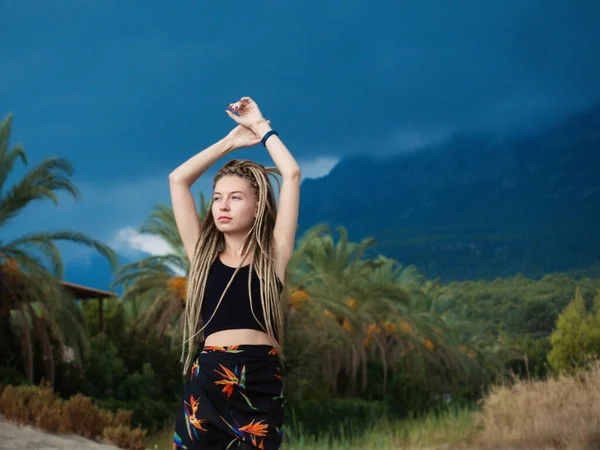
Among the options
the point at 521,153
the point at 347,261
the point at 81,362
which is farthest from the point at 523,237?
the point at 81,362

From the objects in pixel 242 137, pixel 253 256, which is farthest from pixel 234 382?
pixel 242 137

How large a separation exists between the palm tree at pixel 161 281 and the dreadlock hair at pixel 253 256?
14.9 metres

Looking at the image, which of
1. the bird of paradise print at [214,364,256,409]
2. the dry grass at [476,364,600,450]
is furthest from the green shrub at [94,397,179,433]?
the bird of paradise print at [214,364,256,409]

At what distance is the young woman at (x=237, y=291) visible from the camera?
2.75 m

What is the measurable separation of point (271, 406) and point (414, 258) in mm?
92056

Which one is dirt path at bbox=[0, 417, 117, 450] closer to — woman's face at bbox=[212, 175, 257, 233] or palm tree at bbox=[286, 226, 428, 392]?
woman's face at bbox=[212, 175, 257, 233]

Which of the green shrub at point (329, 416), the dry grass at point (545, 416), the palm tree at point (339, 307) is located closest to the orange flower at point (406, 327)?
the palm tree at point (339, 307)

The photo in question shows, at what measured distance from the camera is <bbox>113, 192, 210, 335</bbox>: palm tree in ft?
59.6

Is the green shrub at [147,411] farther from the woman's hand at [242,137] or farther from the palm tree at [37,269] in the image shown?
the woman's hand at [242,137]

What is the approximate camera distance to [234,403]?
8.99 feet

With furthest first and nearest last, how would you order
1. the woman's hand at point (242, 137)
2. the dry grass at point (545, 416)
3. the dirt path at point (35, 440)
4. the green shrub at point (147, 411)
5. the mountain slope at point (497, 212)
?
the mountain slope at point (497, 212)
the green shrub at point (147, 411)
the dry grass at point (545, 416)
the dirt path at point (35, 440)
the woman's hand at point (242, 137)

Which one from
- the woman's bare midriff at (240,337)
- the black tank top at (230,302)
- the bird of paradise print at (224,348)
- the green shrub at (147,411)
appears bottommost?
the green shrub at (147,411)

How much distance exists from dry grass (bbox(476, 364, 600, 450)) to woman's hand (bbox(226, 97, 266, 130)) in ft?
29.8

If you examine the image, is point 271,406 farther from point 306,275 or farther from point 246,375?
point 306,275
